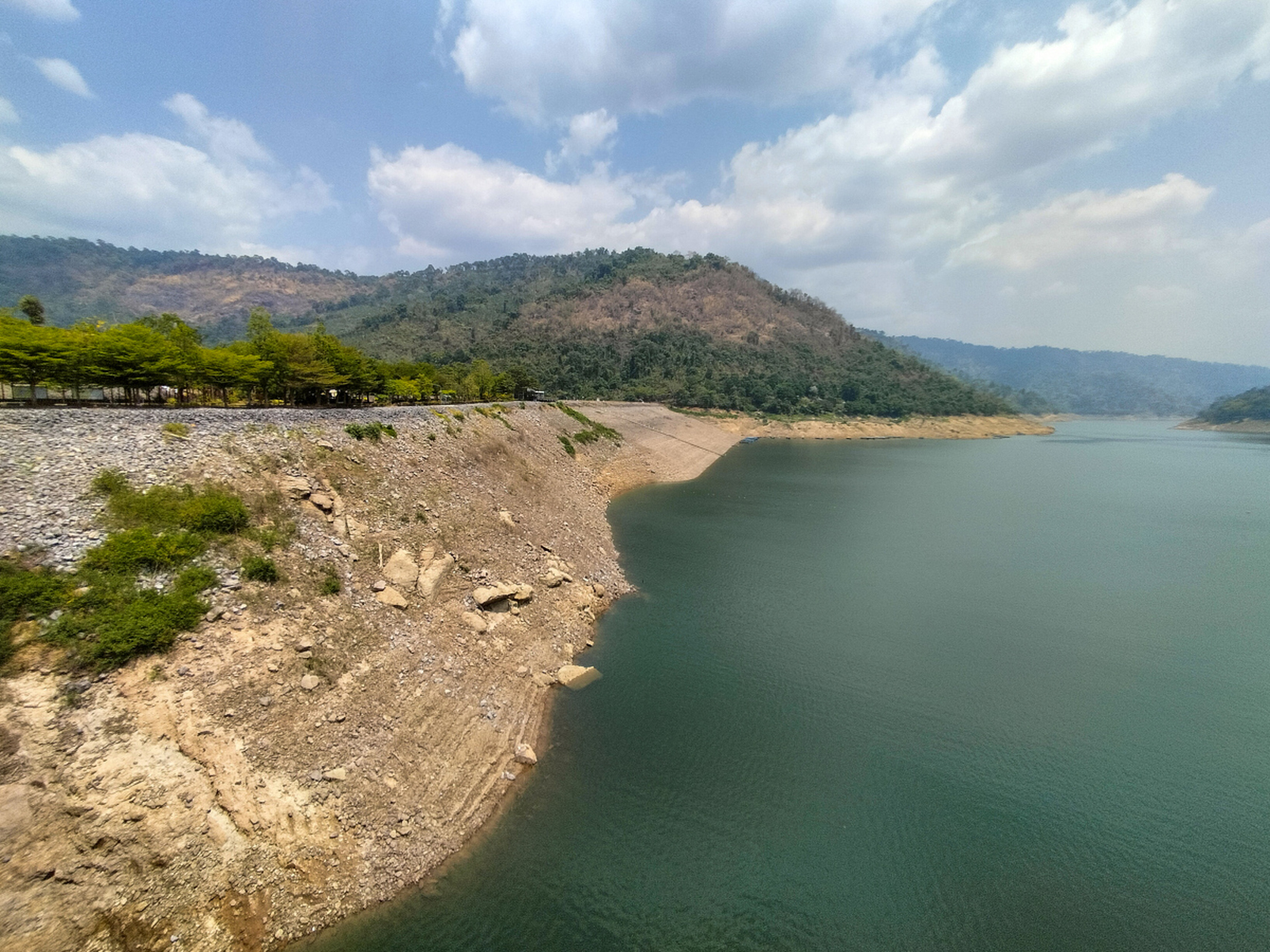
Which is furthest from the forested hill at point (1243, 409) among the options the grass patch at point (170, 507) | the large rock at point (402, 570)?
the grass patch at point (170, 507)

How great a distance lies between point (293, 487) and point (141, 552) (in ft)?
16.5

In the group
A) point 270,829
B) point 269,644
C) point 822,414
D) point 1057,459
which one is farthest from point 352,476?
point 822,414

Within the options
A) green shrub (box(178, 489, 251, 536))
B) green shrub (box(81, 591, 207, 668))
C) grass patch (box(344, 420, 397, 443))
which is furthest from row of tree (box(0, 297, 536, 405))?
green shrub (box(81, 591, 207, 668))

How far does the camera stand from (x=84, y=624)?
10.9 metres

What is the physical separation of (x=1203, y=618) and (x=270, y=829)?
34217mm

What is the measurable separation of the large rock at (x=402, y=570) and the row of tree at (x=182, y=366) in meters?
15.5

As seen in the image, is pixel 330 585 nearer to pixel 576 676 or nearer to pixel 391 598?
pixel 391 598

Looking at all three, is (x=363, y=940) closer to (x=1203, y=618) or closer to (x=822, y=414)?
(x=1203, y=618)

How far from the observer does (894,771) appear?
1402 cm

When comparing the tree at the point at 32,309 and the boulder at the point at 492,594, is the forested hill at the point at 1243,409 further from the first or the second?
the tree at the point at 32,309

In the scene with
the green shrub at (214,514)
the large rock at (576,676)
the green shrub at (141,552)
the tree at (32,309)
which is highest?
the tree at (32,309)

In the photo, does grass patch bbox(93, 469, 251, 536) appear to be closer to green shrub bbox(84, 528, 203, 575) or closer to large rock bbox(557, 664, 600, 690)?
green shrub bbox(84, 528, 203, 575)

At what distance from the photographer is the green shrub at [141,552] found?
12125 millimetres

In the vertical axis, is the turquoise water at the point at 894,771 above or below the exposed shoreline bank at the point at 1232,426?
below
